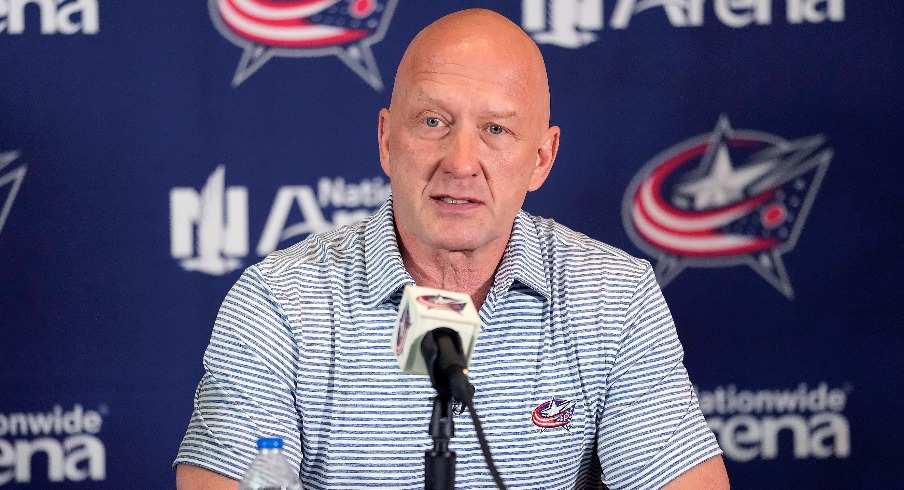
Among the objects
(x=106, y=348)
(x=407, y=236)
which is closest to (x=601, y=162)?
(x=407, y=236)

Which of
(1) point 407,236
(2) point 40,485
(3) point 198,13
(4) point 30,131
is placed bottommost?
(2) point 40,485

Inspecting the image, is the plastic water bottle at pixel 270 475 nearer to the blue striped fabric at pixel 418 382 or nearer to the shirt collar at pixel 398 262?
the blue striped fabric at pixel 418 382

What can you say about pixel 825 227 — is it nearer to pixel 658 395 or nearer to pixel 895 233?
pixel 895 233

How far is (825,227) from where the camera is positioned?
3219mm

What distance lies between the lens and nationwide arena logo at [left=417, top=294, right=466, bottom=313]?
145 cm

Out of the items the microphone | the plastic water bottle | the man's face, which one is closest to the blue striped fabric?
the man's face

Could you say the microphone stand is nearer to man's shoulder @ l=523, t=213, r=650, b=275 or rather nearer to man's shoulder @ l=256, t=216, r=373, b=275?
man's shoulder @ l=256, t=216, r=373, b=275

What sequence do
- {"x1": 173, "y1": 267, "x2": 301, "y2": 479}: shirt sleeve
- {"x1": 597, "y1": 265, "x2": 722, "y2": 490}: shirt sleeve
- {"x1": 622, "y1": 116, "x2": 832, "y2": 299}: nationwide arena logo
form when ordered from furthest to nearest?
{"x1": 622, "y1": 116, "x2": 832, "y2": 299}: nationwide arena logo
{"x1": 597, "y1": 265, "x2": 722, "y2": 490}: shirt sleeve
{"x1": 173, "y1": 267, "x2": 301, "y2": 479}: shirt sleeve

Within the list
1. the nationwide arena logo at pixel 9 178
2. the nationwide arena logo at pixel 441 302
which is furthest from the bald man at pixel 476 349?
the nationwide arena logo at pixel 9 178

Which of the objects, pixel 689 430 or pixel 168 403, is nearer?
pixel 689 430

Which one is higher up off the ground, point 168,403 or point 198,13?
point 198,13

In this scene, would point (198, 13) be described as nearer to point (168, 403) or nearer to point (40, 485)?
point (168, 403)

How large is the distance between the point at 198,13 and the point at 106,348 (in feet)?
2.91

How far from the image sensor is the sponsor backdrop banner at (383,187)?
3.10 meters
